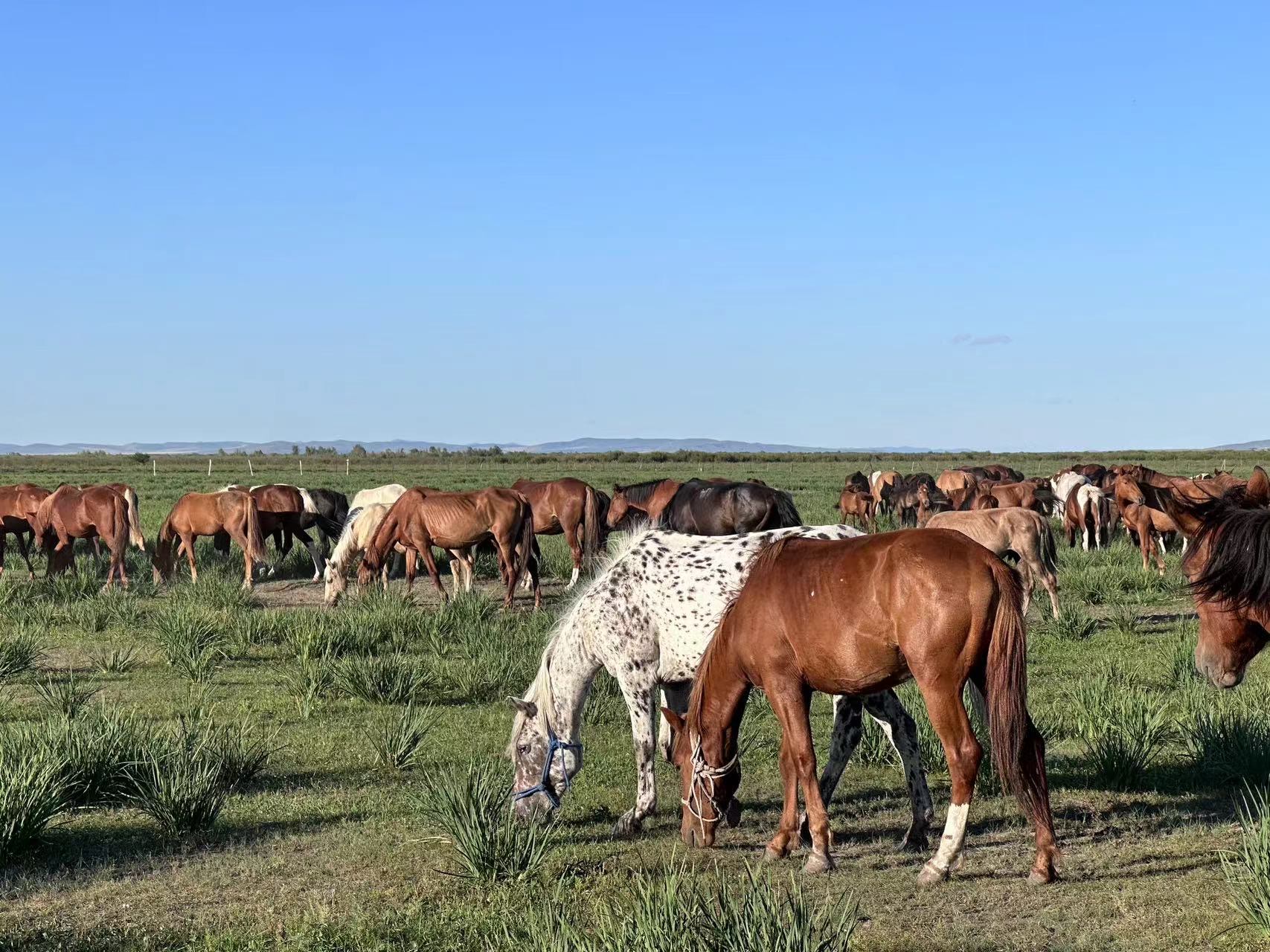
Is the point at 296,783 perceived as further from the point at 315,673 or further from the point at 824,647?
the point at 824,647

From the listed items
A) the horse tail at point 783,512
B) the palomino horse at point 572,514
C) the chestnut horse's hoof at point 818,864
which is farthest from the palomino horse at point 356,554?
the chestnut horse's hoof at point 818,864

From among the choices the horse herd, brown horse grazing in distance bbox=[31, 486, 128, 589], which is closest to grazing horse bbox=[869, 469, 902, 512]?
brown horse grazing in distance bbox=[31, 486, 128, 589]

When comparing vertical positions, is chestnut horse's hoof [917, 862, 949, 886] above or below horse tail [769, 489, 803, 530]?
below

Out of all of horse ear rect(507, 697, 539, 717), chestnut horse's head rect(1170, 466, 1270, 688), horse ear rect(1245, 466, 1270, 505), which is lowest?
horse ear rect(507, 697, 539, 717)

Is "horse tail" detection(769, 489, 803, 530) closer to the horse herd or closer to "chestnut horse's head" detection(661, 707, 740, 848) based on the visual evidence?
the horse herd

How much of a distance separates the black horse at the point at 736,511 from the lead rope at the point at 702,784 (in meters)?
11.0

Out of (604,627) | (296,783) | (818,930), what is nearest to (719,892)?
(818,930)

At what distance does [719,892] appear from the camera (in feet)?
14.9

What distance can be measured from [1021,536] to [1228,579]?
1097 cm

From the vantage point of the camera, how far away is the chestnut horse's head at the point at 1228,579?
5.05 metres

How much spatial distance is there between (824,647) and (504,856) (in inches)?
76.1

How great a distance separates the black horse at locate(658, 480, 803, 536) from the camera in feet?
57.6

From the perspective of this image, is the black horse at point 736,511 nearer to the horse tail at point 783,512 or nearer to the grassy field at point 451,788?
the horse tail at point 783,512

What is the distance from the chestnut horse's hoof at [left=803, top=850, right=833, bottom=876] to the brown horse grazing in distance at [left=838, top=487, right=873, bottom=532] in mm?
27067
